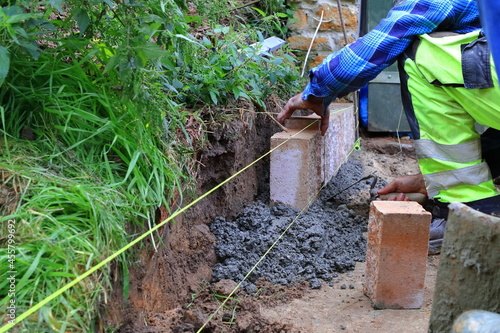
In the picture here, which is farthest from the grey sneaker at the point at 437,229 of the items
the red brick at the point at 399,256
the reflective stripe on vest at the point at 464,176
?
the red brick at the point at 399,256

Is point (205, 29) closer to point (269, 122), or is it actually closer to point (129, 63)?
point (269, 122)

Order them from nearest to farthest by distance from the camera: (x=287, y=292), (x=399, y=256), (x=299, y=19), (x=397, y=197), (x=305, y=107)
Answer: (x=399, y=256), (x=287, y=292), (x=397, y=197), (x=305, y=107), (x=299, y=19)

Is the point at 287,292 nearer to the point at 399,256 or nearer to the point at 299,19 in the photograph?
the point at 399,256

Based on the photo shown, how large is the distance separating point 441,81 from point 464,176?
20.2 inches

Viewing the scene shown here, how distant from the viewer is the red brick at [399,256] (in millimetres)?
2271

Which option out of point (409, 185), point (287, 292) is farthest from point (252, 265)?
point (409, 185)

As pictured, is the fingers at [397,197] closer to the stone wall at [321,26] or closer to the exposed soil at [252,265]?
the exposed soil at [252,265]

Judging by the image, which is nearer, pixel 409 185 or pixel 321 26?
pixel 409 185

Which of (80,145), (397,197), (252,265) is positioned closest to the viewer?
(80,145)

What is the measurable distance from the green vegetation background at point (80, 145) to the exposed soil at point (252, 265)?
231mm

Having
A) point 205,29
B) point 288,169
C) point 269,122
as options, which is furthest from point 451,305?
point 205,29

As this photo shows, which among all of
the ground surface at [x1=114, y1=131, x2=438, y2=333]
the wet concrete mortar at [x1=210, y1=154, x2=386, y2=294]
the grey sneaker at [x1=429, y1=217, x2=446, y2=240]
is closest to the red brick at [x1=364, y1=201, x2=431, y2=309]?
the ground surface at [x1=114, y1=131, x2=438, y2=333]

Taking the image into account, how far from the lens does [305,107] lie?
318 cm

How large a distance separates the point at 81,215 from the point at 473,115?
6.52 ft
